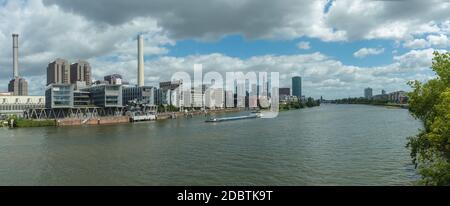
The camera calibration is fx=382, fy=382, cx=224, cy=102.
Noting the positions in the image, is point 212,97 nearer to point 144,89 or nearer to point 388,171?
point 144,89

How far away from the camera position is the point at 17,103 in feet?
315

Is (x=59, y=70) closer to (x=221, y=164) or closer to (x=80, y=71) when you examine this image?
(x=80, y=71)

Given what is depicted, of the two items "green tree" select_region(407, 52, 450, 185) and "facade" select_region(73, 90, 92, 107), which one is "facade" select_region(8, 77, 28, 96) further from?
"green tree" select_region(407, 52, 450, 185)

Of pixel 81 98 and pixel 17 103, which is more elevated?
pixel 81 98

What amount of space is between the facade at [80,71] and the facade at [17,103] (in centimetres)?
6279

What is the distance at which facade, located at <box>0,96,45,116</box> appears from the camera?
91444 millimetres

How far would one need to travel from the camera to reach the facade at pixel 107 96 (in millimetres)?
87000

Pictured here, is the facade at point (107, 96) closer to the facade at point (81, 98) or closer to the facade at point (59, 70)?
the facade at point (81, 98)

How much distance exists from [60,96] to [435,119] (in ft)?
265

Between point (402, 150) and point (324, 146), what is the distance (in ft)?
15.8

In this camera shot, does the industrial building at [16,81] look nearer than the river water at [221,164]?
No

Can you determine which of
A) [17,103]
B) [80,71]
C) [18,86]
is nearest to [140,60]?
[17,103]

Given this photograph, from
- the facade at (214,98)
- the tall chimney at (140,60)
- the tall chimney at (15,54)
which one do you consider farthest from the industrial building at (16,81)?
the facade at (214,98)
